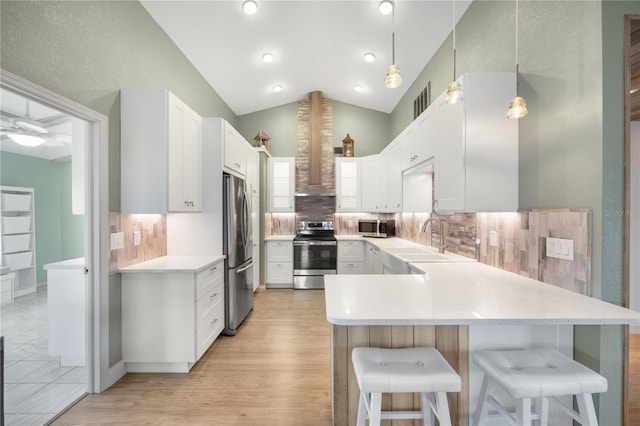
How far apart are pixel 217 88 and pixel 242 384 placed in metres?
3.81

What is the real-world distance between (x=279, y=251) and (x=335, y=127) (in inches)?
102

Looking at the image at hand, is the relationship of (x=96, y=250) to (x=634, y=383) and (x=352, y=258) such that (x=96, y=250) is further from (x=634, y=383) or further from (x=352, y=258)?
(x=634, y=383)

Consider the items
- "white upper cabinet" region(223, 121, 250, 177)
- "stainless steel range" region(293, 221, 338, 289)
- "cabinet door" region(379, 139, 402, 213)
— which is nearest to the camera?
"white upper cabinet" region(223, 121, 250, 177)

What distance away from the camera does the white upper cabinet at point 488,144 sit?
6.21ft

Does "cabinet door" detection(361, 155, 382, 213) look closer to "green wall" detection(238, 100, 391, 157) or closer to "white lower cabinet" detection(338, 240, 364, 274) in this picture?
"green wall" detection(238, 100, 391, 157)

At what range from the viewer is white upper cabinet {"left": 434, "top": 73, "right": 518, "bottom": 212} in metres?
1.89

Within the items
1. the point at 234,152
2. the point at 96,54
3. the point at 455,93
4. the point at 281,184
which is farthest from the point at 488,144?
the point at 281,184

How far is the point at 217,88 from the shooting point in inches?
159

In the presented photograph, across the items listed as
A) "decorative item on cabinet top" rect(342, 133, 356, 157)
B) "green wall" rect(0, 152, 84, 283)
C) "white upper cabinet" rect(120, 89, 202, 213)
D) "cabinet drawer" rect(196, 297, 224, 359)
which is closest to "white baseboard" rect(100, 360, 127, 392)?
"cabinet drawer" rect(196, 297, 224, 359)

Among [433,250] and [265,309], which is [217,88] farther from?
[433,250]

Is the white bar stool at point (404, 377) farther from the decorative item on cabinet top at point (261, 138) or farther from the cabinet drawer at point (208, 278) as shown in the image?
the decorative item on cabinet top at point (261, 138)

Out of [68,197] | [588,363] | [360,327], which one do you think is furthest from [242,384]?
[68,197]

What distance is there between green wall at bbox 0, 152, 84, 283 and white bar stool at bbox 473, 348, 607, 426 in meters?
6.36

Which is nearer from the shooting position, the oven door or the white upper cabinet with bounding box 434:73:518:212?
the white upper cabinet with bounding box 434:73:518:212
